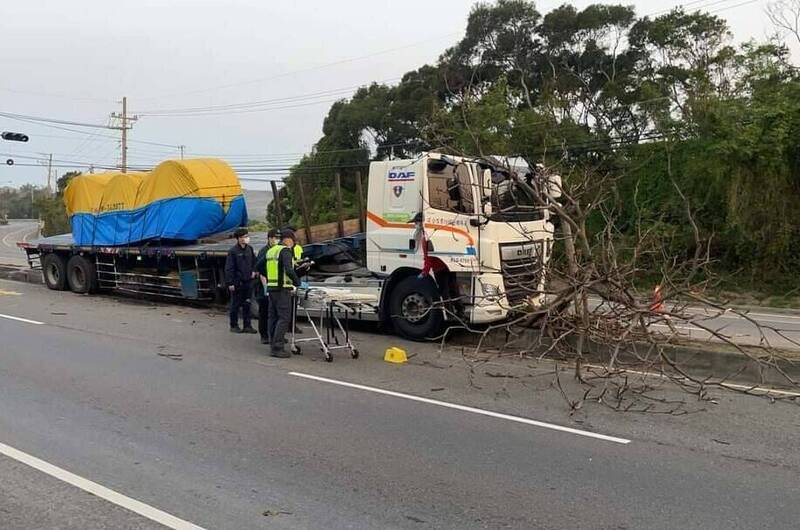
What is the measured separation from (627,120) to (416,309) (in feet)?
81.8

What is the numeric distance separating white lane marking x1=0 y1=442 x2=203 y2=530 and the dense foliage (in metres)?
5.90

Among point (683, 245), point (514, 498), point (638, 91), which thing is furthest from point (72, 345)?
point (638, 91)

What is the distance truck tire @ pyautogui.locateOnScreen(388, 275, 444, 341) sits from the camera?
10234 mm

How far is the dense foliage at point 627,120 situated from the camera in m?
20.6

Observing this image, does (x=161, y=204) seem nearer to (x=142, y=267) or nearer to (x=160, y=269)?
(x=160, y=269)

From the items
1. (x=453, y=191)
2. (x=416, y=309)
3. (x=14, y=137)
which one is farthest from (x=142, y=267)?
(x=14, y=137)

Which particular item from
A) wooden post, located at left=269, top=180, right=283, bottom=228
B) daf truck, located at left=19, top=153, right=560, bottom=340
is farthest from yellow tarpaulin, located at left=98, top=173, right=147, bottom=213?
daf truck, located at left=19, top=153, right=560, bottom=340

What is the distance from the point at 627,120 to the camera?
32281 mm

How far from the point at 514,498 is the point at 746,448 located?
2.24 m

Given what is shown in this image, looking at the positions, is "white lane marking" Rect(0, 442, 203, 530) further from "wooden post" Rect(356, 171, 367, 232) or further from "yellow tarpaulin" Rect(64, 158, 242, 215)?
"yellow tarpaulin" Rect(64, 158, 242, 215)

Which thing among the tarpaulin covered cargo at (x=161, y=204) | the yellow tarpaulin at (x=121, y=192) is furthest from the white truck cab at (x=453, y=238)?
the yellow tarpaulin at (x=121, y=192)

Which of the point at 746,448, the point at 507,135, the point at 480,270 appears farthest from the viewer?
the point at 507,135

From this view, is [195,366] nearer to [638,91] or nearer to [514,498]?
[514,498]

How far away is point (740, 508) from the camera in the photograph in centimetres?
445
